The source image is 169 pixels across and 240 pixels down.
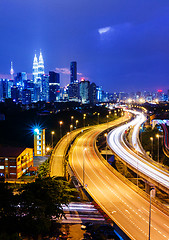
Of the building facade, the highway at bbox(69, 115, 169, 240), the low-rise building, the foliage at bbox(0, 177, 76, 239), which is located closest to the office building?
the building facade

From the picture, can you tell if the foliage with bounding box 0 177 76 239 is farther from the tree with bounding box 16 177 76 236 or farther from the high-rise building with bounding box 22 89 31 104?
the high-rise building with bounding box 22 89 31 104

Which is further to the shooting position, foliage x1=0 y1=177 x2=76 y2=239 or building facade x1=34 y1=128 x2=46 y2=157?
building facade x1=34 y1=128 x2=46 y2=157

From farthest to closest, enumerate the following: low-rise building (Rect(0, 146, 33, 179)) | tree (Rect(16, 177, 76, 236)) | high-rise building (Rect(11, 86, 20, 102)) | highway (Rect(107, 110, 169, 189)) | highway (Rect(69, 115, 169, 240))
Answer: high-rise building (Rect(11, 86, 20, 102)) < low-rise building (Rect(0, 146, 33, 179)) < highway (Rect(107, 110, 169, 189)) < highway (Rect(69, 115, 169, 240)) < tree (Rect(16, 177, 76, 236))

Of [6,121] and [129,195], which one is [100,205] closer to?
[129,195]

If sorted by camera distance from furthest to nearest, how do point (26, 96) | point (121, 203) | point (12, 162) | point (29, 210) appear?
point (26, 96) < point (12, 162) < point (121, 203) < point (29, 210)

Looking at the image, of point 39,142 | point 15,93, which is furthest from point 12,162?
point 15,93

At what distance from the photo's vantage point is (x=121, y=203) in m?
19.9

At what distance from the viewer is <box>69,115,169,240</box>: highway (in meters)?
15.8

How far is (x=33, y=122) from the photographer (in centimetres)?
8712

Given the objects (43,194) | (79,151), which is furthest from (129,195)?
(79,151)

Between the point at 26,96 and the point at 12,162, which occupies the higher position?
the point at 26,96

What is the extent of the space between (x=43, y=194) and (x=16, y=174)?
55.4 feet

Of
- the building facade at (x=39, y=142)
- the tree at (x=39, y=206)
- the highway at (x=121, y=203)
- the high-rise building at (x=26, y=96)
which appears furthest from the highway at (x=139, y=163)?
the high-rise building at (x=26, y=96)

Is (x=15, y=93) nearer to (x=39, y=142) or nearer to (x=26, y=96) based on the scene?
(x=26, y=96)
